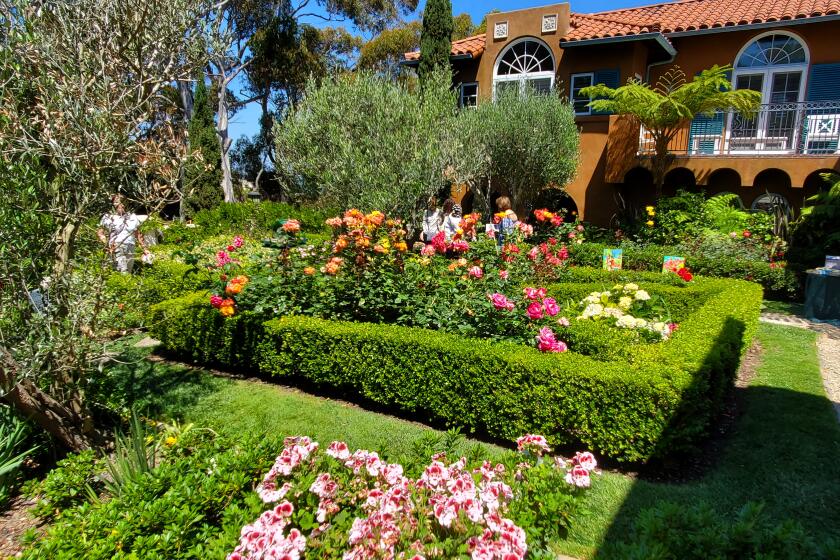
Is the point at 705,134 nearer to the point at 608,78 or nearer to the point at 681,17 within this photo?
the point at 608,78

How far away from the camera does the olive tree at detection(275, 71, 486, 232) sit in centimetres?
902

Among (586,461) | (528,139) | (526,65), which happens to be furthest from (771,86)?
(586,461)

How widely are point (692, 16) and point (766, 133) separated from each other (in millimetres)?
4211

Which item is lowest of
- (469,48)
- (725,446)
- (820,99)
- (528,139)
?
(725,446)

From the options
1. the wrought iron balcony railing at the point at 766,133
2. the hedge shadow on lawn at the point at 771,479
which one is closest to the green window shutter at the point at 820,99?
the wrought iron balcony railing at the point at 766,133

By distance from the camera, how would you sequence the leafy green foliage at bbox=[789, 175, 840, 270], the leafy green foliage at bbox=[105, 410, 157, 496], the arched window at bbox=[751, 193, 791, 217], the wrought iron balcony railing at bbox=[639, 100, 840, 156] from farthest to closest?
the arched window at bbox=[751, 193, 791, 217], the wrought iron balcony railing at bbox=[639, 100, 840, 156], the leafy green foliage at bbox=[789, 175, 840, 270], the leafy green foliage at bbox=[105, 410, 157, 496]

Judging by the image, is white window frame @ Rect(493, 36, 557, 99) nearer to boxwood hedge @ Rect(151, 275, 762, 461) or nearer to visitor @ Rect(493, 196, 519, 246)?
visitor @ Rect(493, 196, 519, 246)

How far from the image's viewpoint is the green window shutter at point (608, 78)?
1369cm

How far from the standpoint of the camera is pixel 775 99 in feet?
43.9

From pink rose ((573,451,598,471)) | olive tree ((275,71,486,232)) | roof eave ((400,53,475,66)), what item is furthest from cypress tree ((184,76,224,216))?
pink rose ((573,451,598,471))

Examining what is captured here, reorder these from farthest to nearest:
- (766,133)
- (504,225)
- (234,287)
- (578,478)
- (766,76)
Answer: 1. (766,76)
2. (766,133)
3. (504,225)
4. (234,287)
5. (578,478)

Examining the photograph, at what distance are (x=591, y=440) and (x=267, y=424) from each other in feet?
9.41

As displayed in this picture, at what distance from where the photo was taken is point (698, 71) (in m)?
13.6

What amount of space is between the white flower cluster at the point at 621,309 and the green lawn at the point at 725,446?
3.69 feet
